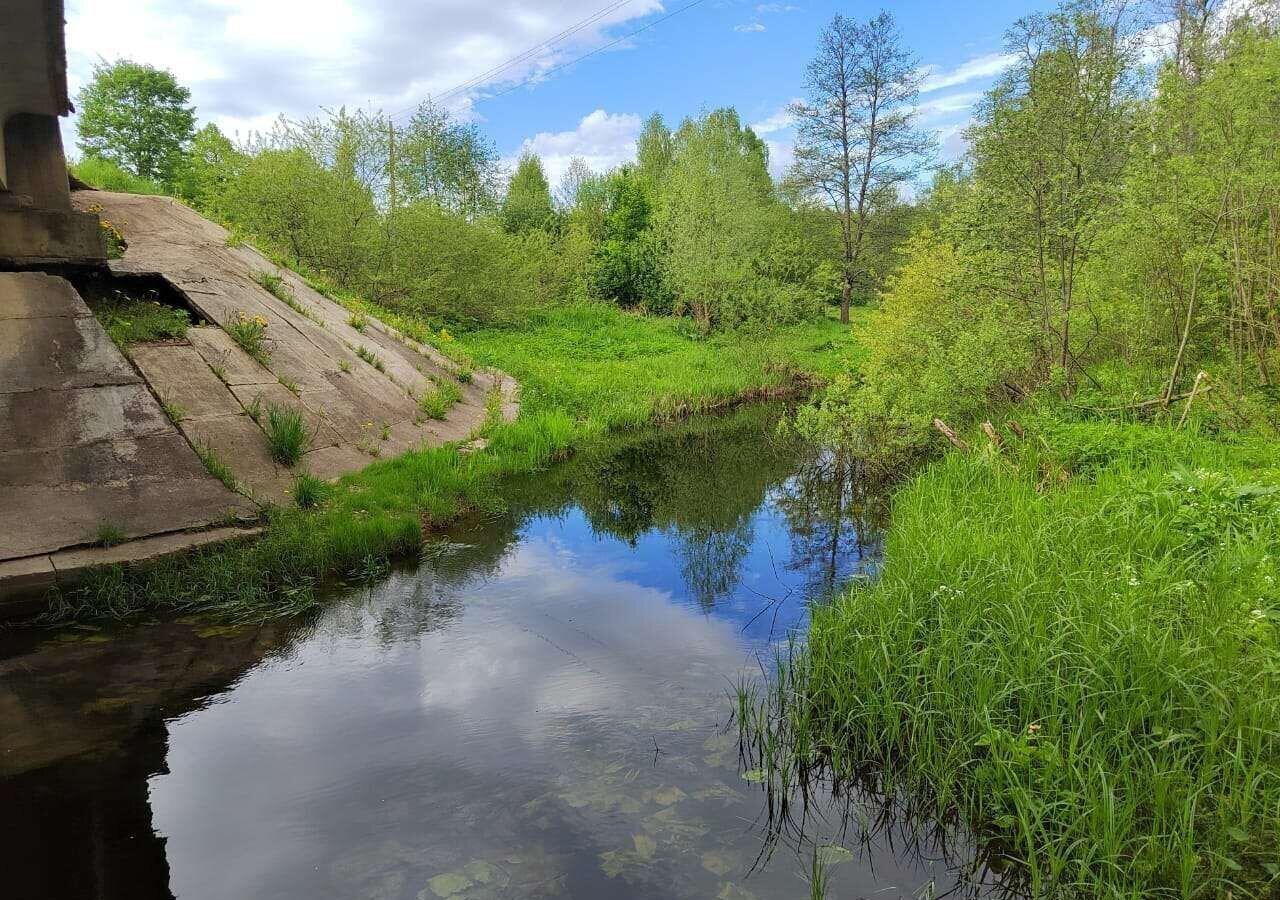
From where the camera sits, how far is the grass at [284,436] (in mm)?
9109

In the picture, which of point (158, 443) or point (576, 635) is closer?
point (576, 635)

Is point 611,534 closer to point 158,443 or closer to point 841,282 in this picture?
point 158,443

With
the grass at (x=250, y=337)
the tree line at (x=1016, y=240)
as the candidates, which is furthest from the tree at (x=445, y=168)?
the grass at (x=250, y=337)

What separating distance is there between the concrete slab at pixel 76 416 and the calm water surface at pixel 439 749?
2.65 metres

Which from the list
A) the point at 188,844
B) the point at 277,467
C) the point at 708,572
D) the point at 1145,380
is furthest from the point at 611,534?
the point at 1145,380

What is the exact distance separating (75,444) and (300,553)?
277 cm

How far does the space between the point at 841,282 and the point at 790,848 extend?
34925 millimetres

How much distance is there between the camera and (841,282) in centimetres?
3622

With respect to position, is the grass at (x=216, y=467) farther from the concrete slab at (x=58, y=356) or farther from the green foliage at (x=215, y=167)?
the green foliage at (x=215, y=167)

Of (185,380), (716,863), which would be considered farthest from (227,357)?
(716,863)

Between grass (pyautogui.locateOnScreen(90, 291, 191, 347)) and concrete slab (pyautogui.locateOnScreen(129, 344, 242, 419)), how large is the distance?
213 millimetres

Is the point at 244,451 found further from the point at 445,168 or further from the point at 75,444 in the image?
the point at 445,168

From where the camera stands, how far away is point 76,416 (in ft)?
26.8

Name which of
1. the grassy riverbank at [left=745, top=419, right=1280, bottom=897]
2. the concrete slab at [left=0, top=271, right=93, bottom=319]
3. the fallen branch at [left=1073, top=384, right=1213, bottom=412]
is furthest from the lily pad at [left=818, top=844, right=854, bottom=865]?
the concrete slab at [left=0, top=271, right=93, bottom=319]
